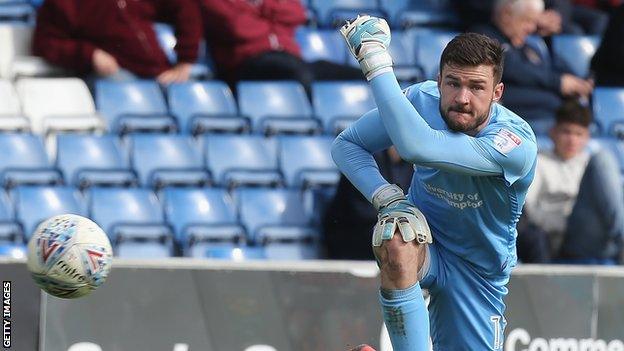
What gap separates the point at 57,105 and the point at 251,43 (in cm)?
167

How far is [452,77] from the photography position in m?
6.26

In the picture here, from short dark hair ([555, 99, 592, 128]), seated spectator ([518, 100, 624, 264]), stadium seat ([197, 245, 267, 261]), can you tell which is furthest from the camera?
short dark hair ([555, 99, 592, 128])

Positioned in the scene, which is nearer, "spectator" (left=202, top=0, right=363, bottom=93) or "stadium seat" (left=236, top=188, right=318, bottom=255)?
"stadium seat" (left=236, top=188, right=318, bottom=255)

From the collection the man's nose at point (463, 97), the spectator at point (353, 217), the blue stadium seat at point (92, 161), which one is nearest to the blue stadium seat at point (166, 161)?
the blue stadium seat at point (92, 161)

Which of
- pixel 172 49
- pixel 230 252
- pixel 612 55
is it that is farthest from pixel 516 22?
pixel 230 252

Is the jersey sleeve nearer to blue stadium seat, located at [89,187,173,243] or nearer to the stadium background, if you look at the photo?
the stadium background

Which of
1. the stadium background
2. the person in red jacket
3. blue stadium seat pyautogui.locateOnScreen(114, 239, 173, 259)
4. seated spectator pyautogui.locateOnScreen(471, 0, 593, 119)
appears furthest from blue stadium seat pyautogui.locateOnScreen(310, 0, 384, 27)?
blue stadium seat pyautogui.locateOnScreen(114, 239, 173, 259)

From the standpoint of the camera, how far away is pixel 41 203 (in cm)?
981

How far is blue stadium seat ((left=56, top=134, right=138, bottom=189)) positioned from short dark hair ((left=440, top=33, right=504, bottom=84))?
4.41 m

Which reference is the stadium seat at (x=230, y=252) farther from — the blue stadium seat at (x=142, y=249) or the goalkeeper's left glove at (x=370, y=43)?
the goalkeeper's left glove at (x=370, y=43)

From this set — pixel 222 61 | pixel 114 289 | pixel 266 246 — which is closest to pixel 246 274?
pixel 114 289

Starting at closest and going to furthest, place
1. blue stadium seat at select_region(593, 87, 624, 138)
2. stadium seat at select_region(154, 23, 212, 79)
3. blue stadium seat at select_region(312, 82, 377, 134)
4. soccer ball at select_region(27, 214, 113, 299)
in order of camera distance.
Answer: soccer ball at select_region(27, 214, 113, 299) < blue stadium seat at select_region(312, 82, 377, 134) < stadium seat at select_region(154, 23, 212, 79) < blue stadium seat at select_region(593, 87, 624, 138)

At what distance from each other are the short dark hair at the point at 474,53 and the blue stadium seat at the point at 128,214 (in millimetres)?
4014

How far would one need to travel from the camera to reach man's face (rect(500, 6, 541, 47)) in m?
11.8
